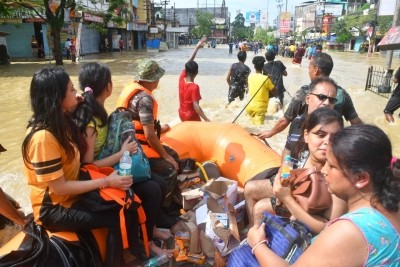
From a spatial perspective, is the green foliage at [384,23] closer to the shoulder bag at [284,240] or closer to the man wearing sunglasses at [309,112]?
the man wearing sunglasses at [309,112]

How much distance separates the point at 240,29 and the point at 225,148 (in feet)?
338

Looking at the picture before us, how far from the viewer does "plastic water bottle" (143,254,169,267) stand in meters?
2.57

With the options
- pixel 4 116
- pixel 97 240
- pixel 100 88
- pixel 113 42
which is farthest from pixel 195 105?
pixel 113 42

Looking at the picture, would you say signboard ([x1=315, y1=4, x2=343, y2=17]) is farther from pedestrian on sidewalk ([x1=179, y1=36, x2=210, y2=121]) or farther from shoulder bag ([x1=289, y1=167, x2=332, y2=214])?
shoulder bag ([x1=289, y1=167, x2=332, y2=214])

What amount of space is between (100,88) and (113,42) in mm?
33642

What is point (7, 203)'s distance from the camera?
2.50 metres

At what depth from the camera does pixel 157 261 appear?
2615 mm

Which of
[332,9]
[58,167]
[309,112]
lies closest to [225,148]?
[309,112]

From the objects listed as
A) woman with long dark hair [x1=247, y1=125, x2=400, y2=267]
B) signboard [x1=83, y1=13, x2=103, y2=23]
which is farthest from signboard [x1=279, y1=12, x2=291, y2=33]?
woman with long dark hair [x1=247, y1=125, x2=400, y2=267]

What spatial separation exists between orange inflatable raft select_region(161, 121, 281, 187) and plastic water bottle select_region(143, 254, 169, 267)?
49.6 inches

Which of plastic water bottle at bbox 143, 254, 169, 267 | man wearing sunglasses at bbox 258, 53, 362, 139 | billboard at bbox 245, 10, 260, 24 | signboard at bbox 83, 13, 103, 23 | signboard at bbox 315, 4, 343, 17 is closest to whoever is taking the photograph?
plastic water bottle at bbox 143, 254, 169, 267

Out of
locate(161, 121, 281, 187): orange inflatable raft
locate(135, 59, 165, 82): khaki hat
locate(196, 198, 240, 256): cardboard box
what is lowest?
locate(196, 198, 240, 256): cardboard box

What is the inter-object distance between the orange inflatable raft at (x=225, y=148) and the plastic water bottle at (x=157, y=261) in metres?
1.26

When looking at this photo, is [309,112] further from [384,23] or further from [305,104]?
[384,23]
